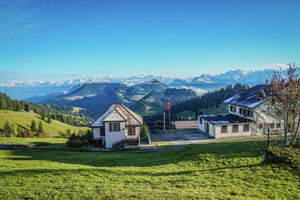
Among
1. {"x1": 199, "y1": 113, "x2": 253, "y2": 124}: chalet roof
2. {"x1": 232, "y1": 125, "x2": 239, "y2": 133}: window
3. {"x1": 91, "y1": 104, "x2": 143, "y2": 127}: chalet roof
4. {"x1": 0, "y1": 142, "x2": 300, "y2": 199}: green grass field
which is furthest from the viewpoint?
{"x1": 199, "y1": 113, "x2": 253, "y2": 124}: chalet roof

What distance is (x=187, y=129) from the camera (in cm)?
4647

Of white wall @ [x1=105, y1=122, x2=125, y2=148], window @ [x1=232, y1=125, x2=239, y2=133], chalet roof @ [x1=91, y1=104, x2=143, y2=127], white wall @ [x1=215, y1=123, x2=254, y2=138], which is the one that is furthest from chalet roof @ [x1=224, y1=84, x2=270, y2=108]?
white wall @ [x1=105, y1=122, x2=125, y2=148]

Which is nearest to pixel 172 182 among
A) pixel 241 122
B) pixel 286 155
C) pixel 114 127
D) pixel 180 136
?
pixel 286 155

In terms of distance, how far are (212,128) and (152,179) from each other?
28.5 metres

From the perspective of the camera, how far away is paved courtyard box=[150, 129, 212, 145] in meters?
37.0

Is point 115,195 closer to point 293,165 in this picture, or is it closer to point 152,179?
point 152,179

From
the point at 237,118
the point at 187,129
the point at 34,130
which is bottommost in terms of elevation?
the point at 34,130

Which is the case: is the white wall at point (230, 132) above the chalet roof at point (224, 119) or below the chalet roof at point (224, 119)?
below

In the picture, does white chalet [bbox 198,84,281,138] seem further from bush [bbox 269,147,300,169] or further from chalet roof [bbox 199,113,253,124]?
bush [bbox 269,147,300,169]

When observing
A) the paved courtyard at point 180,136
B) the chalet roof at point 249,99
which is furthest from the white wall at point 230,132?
the chalet roof at point 249,99

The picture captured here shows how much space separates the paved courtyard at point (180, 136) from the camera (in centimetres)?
3697

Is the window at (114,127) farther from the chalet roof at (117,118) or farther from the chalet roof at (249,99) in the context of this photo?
the chalet roof at (249,99)

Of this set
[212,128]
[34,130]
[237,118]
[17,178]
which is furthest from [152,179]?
[34,130]

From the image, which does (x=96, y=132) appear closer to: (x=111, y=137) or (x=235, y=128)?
(x=111, y=137)
